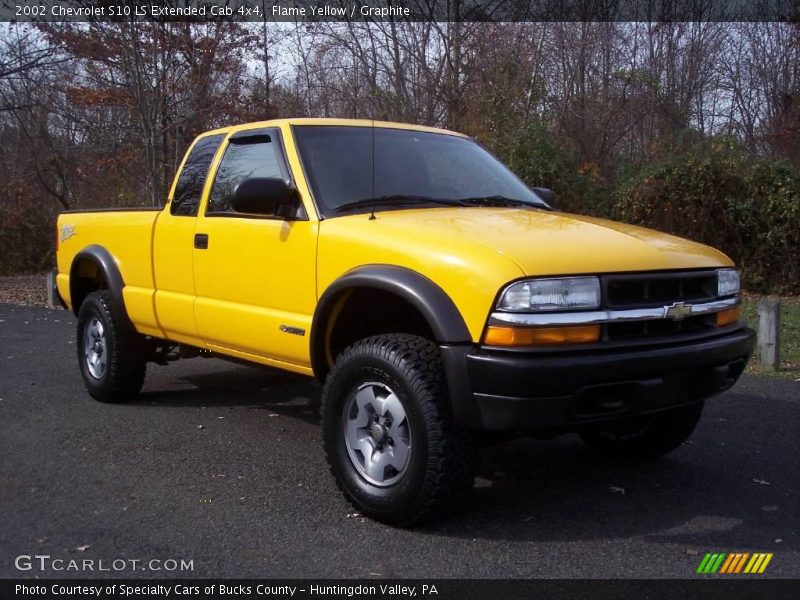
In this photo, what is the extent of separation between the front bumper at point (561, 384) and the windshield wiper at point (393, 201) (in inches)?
48.9

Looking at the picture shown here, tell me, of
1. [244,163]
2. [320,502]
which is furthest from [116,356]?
[320,502]

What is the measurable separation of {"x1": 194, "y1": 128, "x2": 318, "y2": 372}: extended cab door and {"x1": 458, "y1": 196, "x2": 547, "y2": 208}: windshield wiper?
0.94 m

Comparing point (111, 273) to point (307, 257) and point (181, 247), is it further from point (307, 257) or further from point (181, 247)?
point (307, 257)

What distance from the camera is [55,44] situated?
13586 mm

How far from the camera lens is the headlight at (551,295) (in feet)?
11.2

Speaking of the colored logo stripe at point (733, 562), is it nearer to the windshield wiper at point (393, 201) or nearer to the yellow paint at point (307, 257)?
the yellow paint at point (307, 257)

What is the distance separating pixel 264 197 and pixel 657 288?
201 centimetres

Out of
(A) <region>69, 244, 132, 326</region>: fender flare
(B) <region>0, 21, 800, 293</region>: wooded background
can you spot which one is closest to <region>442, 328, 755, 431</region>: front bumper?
(A) <region>69, 244, 132, 326</region>: fender flare

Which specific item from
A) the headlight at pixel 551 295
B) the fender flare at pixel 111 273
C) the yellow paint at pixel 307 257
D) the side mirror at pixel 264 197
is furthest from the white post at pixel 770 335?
the fender flare at pixel 111 273

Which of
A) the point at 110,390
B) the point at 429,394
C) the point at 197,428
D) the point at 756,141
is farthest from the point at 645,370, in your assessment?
the point at 756,141

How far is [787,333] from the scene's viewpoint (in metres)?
9.30

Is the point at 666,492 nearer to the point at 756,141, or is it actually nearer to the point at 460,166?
the point at 460,166

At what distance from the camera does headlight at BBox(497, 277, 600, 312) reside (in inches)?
134

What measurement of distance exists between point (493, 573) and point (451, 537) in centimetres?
40
